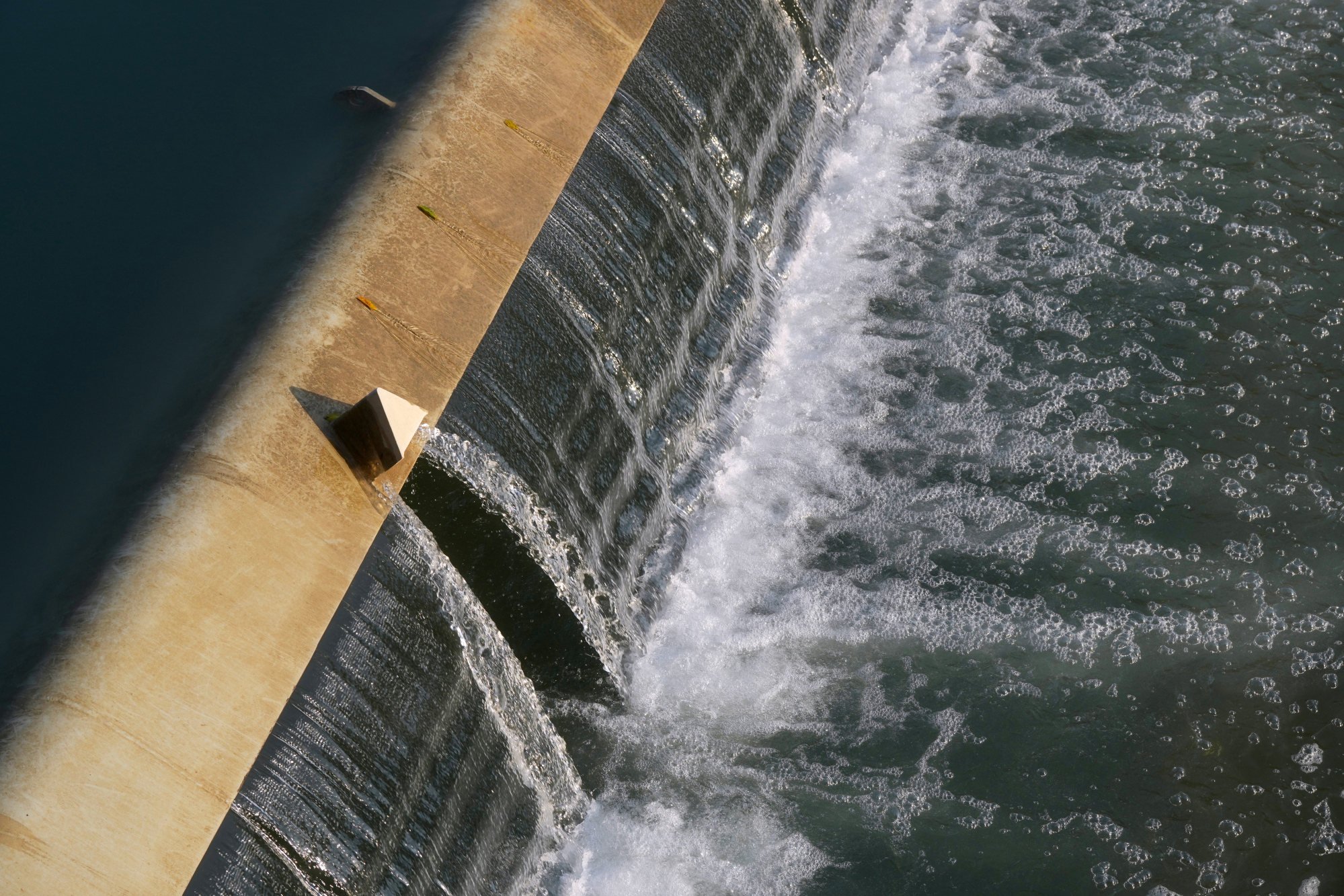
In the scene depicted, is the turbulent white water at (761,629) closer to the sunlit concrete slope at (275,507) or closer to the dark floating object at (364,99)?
the sunlit concrete slope at (275,507)

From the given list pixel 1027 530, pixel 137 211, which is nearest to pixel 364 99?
pixel 137 211

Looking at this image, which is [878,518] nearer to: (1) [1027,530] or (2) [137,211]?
(1) [1027,530]

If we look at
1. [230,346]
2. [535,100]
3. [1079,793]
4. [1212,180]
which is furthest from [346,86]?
[1212,180]

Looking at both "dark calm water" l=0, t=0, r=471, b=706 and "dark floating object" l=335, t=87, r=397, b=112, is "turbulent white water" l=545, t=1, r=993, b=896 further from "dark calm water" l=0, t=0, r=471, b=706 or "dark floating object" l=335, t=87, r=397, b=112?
"dark floating object" l=335, t=87, r=397, b=112

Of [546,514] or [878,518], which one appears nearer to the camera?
[546,514]

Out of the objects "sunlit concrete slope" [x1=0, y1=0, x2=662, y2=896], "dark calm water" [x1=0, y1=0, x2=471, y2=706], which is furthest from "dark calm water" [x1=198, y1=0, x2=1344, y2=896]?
"dark calm water" [x1=0, y1=0, x2=471, y2=706]

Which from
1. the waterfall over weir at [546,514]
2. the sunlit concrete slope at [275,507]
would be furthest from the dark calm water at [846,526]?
the sunlit concrete slope at [275,507]

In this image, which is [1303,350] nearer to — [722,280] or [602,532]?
[722,280]
